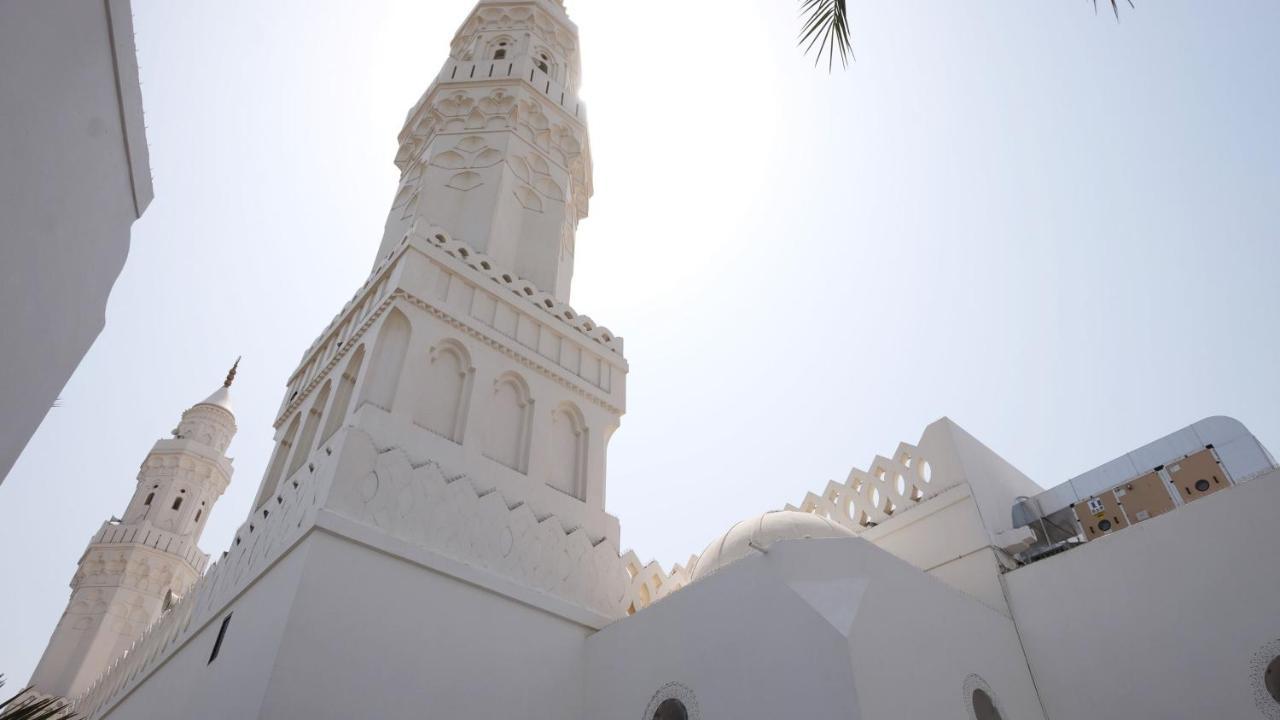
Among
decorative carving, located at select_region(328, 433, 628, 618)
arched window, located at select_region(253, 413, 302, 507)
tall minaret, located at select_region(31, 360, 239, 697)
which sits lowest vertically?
decorative carving, located at select_region(328, 433, 628, 618)

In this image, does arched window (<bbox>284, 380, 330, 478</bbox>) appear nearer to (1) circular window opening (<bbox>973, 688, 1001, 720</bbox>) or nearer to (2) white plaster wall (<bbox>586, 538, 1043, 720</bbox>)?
(2) white plaster wall (<bbox>586, 538, 1043, 720</bbox>)

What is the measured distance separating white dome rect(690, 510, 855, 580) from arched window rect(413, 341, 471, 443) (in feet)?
9.41

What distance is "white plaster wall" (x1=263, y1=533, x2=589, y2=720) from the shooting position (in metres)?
5.80

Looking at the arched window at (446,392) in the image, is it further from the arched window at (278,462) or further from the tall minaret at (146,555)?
the tall minaret at (146,555)

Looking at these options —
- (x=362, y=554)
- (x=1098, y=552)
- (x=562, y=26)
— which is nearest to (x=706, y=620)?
(x=362, y=554)

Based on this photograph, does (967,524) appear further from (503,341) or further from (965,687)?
(503,341)

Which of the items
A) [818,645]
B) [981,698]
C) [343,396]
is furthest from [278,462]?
[981,698]

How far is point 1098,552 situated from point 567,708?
4.87 meters

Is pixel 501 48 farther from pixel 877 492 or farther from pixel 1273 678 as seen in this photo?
pixel 1273 678

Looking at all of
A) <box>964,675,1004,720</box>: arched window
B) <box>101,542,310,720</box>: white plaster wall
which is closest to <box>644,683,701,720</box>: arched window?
<box>964,675,1004,720</box>: arched window

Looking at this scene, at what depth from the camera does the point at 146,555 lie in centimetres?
1945

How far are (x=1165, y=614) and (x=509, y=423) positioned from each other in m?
6.46

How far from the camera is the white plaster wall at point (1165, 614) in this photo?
5801mm

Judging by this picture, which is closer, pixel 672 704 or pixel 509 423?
pixel 672 704
